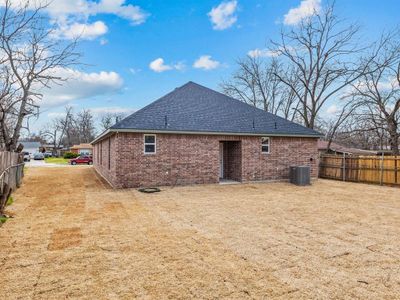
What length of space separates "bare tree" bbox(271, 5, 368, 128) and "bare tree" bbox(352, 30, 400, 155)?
0.93 meters

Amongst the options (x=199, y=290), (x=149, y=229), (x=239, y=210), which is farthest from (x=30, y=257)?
(x=239, y=210)

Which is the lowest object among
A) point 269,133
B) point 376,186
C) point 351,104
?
point 376,186

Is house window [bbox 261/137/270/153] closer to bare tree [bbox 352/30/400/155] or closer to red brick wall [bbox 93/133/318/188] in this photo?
red brick wall [bbox 93/133/318/188]

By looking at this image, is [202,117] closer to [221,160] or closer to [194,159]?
[194,159]

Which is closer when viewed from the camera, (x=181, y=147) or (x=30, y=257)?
(x=30, y=257)

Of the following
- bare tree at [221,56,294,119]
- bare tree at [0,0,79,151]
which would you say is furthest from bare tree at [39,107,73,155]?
bare tree at [0,0,79,151]

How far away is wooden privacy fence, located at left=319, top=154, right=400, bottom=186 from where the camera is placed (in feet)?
46.7

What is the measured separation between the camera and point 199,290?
11.5 ft

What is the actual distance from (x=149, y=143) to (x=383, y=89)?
65.1ft

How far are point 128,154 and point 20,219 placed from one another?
565cm

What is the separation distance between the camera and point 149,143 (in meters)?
12.8

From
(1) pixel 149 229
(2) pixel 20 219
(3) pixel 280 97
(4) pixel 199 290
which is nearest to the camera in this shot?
(4) pixel 199 290

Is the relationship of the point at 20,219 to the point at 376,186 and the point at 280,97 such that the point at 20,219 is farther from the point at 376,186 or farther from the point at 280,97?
the point at 280,97

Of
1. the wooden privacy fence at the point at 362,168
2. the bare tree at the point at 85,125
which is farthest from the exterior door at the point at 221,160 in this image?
the bare tree at the point at 85,125
